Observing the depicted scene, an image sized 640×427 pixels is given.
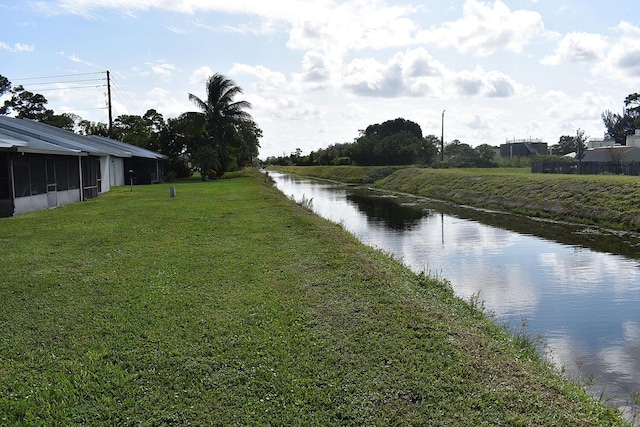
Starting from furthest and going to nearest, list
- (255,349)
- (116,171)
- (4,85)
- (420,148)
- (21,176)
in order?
(420,148)
(4,85)
(116,171)
(21,176)
(255,349)

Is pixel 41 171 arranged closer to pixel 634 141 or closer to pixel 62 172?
pixel 62 172

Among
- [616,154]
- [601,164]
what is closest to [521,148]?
[616,154]

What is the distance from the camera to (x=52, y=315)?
6.43 m

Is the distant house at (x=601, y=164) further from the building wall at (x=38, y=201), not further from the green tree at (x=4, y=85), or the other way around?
the green tree at (x=4, y=85)

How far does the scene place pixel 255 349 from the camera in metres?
5.37

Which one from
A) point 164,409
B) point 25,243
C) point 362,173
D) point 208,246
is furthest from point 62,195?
point 362,173

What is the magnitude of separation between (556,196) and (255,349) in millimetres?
21971

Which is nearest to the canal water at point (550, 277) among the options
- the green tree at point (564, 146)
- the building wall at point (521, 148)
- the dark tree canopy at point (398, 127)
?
the dark tree canopy at point (398, 127)

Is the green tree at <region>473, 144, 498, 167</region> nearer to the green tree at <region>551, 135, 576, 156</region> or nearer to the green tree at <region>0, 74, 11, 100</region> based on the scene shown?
the green tree at <region>551, 135, 576, 156</region>

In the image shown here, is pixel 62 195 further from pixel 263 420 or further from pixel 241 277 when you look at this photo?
pixel 263 420

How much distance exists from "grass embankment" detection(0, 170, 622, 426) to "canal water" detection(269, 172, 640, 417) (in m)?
0.85

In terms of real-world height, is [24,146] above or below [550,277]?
above

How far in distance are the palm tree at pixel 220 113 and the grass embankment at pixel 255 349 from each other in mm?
34895

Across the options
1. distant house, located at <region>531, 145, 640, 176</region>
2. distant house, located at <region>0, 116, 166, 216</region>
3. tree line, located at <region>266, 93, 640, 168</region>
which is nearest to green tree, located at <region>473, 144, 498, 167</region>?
tree line, located at <region>266, 93, 640, 168</region>
